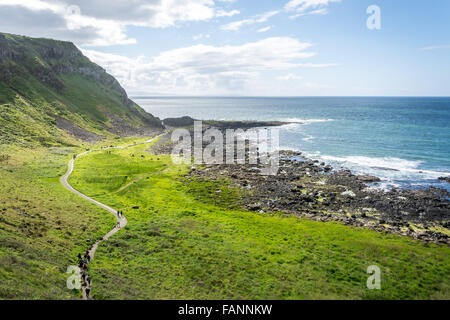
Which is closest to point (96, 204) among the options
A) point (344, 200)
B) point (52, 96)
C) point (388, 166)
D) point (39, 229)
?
point (39, 229)

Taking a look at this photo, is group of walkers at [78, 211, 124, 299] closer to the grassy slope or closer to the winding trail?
Result: the winding trail

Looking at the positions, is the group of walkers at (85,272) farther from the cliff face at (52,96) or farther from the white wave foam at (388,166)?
the white wave foam at (388,166)

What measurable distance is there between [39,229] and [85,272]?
13.3 metres

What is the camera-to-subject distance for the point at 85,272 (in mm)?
33094

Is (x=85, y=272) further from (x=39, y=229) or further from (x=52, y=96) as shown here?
(x=52, y=96)

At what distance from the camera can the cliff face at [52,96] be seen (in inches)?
4486

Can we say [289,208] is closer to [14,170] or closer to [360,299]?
[360,299]

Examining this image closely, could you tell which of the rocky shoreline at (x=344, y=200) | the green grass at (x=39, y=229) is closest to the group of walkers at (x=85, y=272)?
the green grass at (x=39, y=229)

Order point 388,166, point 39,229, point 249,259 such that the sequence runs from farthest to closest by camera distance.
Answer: point 388,166 → point 39,229 → point 249,259

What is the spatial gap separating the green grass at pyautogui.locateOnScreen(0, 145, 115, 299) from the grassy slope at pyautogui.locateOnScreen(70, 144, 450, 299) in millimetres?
4042

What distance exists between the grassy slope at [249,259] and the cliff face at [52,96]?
74572 millimetres

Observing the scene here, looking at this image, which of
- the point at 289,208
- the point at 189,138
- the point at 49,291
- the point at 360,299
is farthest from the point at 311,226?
the point at 189,138

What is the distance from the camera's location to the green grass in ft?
92.1

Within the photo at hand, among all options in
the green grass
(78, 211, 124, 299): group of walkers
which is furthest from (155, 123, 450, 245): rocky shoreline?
(78, 211, 124, 299): group of walkers
